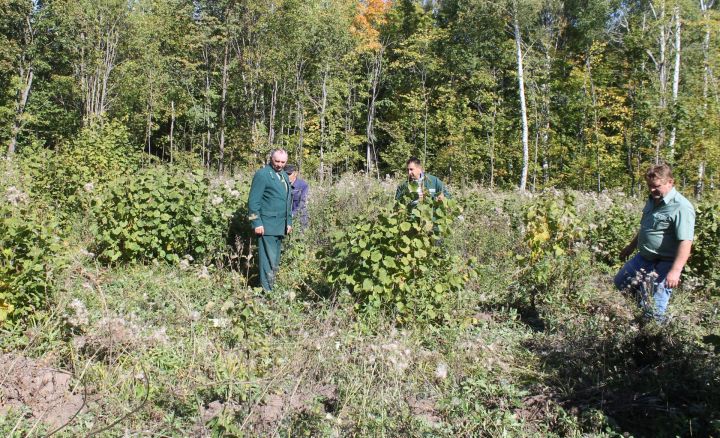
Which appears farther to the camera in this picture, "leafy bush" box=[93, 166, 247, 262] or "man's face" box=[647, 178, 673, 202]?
"leafy bush" box=[93, 166, 247, 262]

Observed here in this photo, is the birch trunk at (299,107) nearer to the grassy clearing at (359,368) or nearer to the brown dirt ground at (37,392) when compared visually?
the grassy clearing at (359,368)

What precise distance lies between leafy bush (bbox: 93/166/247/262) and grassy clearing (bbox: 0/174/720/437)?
3.56ft

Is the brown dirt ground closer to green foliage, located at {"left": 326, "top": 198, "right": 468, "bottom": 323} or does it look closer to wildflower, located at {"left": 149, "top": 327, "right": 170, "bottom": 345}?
wildflower, located at {"left": 149, "top": 327, "right": 170, "bottom": 345}

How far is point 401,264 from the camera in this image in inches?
191

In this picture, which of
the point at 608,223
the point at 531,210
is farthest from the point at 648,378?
the point at 608,223

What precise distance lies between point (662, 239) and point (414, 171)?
2732 mm

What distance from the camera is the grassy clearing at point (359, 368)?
10.3ft

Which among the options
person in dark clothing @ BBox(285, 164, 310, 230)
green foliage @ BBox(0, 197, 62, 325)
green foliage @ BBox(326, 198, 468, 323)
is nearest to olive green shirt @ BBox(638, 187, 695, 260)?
green foliage @ BBox(326, 198, 468, 323)

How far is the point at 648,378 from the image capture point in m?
3.71

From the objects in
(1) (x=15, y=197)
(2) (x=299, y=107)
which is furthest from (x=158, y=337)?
(2) (x=299, y=107)

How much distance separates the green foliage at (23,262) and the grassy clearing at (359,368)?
0.57 feet

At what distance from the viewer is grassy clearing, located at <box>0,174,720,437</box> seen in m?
3.13

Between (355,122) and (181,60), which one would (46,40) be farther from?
(355,122)

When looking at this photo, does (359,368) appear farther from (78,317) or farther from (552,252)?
(552,252)
